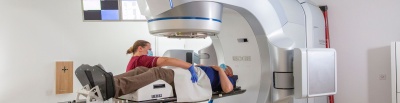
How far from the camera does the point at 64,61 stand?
3086 millimetres

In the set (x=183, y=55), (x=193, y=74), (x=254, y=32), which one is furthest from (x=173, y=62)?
(x=183, y=55)

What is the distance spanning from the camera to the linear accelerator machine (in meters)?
1.47

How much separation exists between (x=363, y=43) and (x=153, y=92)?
181 cm

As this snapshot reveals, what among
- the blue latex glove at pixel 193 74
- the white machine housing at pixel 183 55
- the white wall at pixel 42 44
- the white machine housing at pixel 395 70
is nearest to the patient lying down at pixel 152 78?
the blue latex glove at pixel 193 74

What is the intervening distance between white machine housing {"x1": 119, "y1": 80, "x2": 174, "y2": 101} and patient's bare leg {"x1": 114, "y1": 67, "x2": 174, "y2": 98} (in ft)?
0.11

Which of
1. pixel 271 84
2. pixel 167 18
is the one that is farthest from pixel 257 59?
pixel 167 18

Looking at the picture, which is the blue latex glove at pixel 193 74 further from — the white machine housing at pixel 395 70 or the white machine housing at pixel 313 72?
the white machine housing at pixel 395 70

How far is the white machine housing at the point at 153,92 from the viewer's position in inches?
64.2

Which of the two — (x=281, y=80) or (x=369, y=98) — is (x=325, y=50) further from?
(x=369, y=98)

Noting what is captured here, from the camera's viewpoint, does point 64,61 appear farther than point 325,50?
Yes

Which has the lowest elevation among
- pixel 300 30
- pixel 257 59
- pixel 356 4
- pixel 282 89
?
pixel 282 89

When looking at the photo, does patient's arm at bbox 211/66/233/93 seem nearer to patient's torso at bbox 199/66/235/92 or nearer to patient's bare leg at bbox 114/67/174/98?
patient's torso at bbox 199/66/235/92

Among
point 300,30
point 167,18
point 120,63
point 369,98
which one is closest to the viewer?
point 167,18

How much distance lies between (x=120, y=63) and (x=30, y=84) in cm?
84
